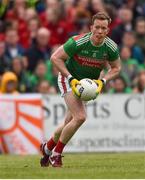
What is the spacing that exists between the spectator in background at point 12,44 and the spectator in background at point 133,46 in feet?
8.63

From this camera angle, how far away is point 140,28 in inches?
917

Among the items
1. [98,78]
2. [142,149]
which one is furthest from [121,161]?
[142,149]

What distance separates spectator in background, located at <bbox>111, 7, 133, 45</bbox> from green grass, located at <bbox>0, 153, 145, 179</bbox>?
8.04 m

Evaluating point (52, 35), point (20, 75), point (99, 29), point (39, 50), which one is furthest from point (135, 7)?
point (99, 29)

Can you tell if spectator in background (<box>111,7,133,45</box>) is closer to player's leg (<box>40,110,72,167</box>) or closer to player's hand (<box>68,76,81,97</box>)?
player's leg (<box>40,110,72,167</box>)

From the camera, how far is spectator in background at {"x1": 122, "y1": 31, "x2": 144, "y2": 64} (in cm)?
2299

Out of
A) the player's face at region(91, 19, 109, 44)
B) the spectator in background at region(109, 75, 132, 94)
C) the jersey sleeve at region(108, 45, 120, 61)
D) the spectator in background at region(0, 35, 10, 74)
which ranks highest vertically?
the player's face at region(91, 19, 109, 44)

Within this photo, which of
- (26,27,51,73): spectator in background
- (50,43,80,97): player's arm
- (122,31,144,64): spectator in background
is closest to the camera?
(50,43,80,97): player's arm

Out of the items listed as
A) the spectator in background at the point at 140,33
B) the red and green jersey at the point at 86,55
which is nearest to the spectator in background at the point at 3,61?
the spectator in background at the point at 140,33

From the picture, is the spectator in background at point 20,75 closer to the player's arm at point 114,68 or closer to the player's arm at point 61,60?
the player's arm at point 114,68

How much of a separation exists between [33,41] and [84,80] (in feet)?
31.8

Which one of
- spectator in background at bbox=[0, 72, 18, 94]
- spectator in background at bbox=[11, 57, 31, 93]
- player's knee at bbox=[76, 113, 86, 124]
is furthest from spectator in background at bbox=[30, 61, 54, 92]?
player's knee at bbox=[76, 113, 86, 124]

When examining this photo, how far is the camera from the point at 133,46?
23.3 m

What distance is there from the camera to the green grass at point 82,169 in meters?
12.0
